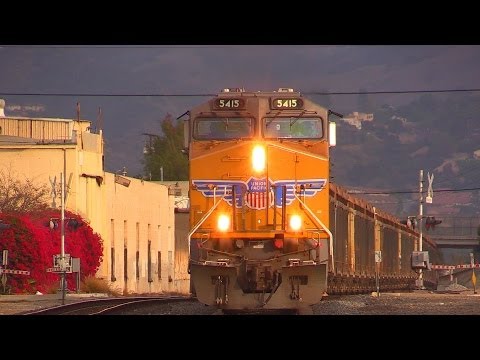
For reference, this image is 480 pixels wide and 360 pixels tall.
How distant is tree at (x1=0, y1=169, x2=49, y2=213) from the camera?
55.4 meters

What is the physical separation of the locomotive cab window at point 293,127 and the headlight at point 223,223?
183cm

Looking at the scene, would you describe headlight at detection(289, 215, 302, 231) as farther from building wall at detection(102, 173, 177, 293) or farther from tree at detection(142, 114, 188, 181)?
tree at detection(142, 114, 188, 181)

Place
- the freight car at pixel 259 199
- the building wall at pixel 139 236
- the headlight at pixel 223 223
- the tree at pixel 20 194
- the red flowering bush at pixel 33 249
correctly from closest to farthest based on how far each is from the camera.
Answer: the freight car at pixel 259 199 < the headlight at pixel 223 223 < the red flowering bush at pixel 33 249 < the tree at pixel 20 194 < the building wall at pixel 139 236

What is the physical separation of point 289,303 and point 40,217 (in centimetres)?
3360

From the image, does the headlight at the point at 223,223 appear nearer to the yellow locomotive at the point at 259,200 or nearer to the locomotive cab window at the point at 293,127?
the yellow locomotive at the point at 259,200

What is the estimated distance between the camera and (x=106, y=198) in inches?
2346

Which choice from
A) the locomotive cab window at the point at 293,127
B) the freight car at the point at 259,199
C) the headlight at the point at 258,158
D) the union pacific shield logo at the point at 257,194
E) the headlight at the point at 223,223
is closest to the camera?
the freight car at the point at 259,199

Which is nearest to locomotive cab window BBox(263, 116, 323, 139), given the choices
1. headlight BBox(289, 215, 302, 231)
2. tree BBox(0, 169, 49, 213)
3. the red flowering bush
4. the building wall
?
headlight BBox(289, 215, 302, 231)

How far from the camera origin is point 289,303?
69.1 feet

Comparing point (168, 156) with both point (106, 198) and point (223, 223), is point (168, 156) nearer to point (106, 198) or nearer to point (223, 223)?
point (106, 198)

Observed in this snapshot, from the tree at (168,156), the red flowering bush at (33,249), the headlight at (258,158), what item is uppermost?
the tree at (168,156)

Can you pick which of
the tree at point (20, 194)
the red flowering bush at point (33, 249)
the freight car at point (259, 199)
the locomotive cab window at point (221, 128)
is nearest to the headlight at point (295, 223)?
the freight car at point (259, 199)

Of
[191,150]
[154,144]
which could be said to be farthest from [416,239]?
[154,144]

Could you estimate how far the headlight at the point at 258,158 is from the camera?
21.7 m
